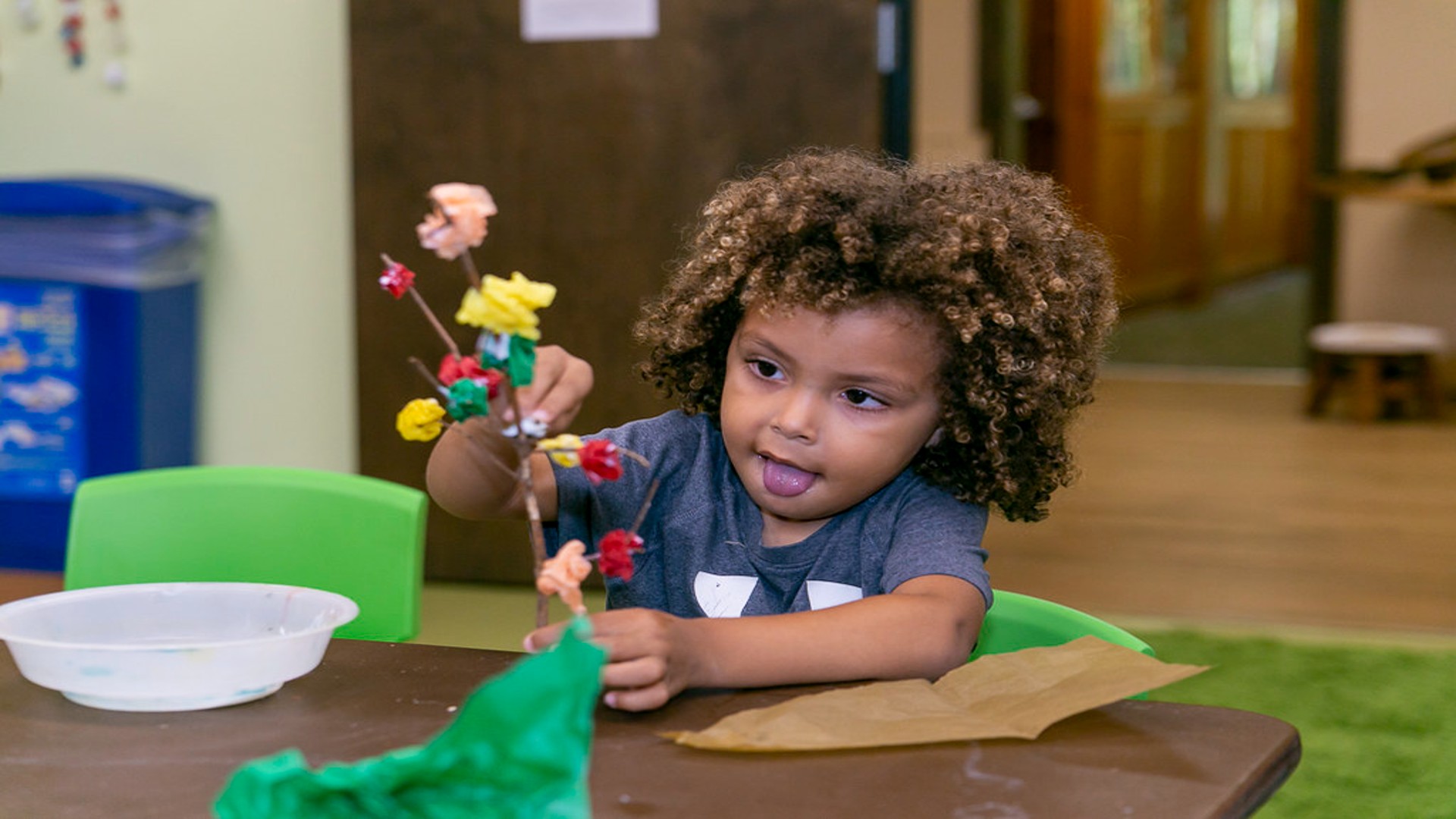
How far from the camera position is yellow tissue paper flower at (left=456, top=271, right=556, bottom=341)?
2.31ft

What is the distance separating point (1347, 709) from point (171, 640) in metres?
1.99

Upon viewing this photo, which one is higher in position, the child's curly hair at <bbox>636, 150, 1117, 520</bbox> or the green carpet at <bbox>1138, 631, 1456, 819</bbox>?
the child's curly hair at <bbox>636, 150, 1117, 520</bbox>

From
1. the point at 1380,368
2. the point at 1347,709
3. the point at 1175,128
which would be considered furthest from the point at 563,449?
the point at 1175,128

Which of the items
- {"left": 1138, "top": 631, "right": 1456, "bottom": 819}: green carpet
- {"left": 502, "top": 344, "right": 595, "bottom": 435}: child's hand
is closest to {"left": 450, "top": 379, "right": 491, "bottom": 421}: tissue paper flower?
{"left": 502, "top": 344, "right": 595, "bottom": 435}: child's hand

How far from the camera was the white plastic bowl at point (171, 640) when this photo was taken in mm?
841

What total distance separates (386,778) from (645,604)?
2.37 feet

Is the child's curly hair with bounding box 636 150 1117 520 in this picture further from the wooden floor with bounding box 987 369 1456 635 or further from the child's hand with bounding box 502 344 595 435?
the wooden floor with bounding box 987 369 1456 635

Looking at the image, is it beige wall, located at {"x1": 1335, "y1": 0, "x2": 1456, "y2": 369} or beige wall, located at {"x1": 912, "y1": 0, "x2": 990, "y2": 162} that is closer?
beige wall, located at {"x1": 912, "y1": 0, "x2": 990, "y2": 162}

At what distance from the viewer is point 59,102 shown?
339cm

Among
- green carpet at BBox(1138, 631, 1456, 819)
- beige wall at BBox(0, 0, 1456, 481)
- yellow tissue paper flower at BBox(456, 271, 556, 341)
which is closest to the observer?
yellow tissue paper flower at BBox(456, 271, 556, 341)

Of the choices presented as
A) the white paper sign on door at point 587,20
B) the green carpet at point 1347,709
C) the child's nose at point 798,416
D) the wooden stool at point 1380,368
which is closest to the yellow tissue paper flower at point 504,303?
the child's nose at point 798,416

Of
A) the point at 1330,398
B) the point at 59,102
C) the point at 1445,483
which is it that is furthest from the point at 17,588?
the point at 1330,398

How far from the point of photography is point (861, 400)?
1177 millimetres

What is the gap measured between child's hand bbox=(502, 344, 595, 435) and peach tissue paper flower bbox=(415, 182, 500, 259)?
0.85 ft
